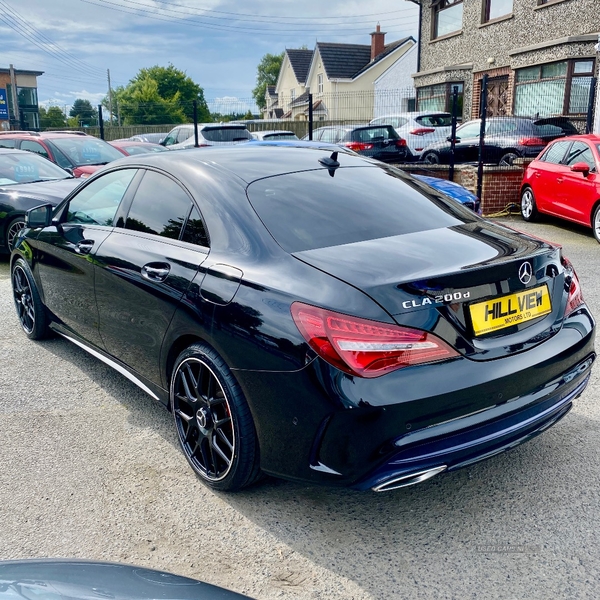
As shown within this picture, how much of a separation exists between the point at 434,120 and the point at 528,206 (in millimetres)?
9134

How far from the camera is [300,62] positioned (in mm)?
58875

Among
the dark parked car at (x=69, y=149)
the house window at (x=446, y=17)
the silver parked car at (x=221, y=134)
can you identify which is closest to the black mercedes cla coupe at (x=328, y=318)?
the dark parked car at (x=69, y=149)

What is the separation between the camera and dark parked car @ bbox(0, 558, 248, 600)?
139cm

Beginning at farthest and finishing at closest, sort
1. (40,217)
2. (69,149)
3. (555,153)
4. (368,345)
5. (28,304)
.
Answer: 1. (69,149)
2. (555,153)
3. (28,304)
4. (40,217)
5. (368,345)

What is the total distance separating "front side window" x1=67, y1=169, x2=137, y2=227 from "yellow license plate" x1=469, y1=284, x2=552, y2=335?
2.26 m

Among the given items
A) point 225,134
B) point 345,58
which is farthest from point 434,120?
point 345,58

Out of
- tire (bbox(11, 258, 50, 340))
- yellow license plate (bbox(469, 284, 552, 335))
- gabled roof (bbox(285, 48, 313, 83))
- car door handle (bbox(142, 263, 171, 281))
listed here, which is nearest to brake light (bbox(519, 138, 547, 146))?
tire (bbox(11, 258, 50, 340))

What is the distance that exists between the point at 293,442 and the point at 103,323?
71.2 inches

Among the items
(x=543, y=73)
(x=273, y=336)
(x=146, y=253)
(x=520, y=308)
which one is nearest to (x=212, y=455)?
(x=273, y=336)

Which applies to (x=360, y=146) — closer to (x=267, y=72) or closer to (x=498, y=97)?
(x=498, y=97)

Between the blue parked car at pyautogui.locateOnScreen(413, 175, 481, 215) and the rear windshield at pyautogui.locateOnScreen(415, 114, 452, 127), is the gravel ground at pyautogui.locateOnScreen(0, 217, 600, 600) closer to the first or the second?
the blue parked car at pyautogui.locateOnScreen(413, 175, 481, 215)

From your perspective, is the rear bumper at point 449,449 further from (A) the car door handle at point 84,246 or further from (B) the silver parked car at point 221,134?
(B) the silver parked car at point 221,134

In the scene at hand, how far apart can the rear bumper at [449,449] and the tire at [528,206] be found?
9.14 meters

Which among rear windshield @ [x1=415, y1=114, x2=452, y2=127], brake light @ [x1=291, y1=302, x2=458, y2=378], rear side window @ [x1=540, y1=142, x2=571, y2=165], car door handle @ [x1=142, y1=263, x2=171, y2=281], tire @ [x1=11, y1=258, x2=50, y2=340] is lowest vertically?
tire @ [x1=11, y1=258, x2=50, y2=340]
